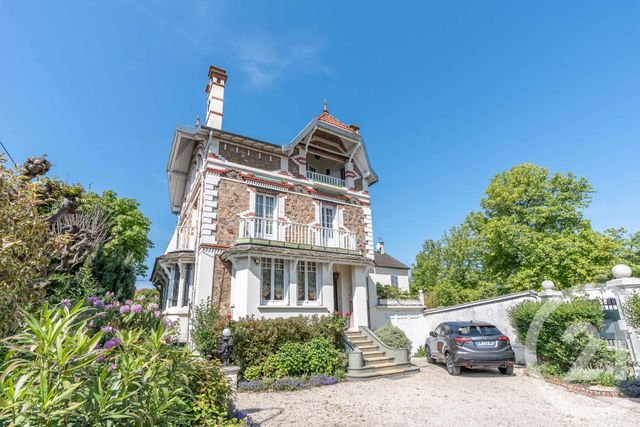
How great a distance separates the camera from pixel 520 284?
1814 cm

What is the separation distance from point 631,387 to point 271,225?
11.1m

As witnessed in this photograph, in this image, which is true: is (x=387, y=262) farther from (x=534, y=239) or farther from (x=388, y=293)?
(x=388, y=293)

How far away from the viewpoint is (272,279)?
37.1ft

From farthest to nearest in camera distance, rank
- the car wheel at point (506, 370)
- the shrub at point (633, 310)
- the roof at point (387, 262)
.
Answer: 1. the roof at point (387, 262)
2. the car wheel at point (506, 370)
3. the shrub at point (633, 310)

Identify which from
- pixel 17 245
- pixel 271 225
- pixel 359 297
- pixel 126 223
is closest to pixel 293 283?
pixel 271 225

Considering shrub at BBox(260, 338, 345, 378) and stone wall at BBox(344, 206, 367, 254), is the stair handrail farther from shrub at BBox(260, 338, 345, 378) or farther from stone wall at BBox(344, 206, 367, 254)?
stone wall at BBox(344, 206, 367, 254)

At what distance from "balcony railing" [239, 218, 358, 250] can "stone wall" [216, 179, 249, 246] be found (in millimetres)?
381

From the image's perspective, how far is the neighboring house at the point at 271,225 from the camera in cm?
1109

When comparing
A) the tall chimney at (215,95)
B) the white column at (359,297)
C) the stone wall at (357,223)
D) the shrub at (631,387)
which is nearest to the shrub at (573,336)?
the shrub at (631,387)

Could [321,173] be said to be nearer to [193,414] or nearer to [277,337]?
[277,337]

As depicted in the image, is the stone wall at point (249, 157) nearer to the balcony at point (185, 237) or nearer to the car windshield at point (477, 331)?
the balcony at point (185, 237)

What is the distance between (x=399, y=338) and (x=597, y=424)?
7.10 m

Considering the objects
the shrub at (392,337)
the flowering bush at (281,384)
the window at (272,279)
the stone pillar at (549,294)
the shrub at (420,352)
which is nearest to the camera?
the flowering bush at (281,384)

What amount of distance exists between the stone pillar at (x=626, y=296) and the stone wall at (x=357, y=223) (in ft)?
29.4
